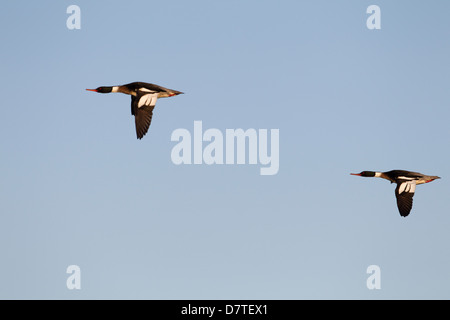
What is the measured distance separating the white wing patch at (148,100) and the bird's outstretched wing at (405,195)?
6.63 m

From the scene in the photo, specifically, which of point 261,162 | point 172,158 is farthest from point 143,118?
point 261,162

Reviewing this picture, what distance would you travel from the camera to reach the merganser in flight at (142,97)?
70.1 feet

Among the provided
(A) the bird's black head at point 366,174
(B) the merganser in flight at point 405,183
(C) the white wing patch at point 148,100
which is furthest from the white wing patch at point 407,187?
A: (C) the white wing patch at point 148,100

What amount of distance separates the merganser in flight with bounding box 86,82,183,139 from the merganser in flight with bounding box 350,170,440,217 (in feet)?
20.3

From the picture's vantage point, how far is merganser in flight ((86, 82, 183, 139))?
21375 millimetres

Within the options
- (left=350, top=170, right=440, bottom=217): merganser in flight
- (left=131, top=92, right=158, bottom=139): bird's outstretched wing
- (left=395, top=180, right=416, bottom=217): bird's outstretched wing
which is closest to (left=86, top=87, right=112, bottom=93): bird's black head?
(left=131, top=92, right=158, bottom=139): bird's outstretched wing

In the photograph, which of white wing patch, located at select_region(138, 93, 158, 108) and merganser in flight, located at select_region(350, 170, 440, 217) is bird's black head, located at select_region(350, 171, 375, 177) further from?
white wing patch, located at select_region(138, 93, 158, 108)

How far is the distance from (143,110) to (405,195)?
7.13 meters

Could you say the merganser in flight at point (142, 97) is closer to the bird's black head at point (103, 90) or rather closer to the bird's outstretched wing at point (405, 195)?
the bird's black head at point (103, 90)

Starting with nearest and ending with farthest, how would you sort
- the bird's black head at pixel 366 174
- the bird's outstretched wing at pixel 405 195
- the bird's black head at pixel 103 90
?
the bird's outstretched wing at pixel 405 195 → the bird's black head at pixel 103 90 → the bird's black head at pixel 366 174

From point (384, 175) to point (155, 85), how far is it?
268 inches

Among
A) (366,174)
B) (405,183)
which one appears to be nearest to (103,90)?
(366,174)

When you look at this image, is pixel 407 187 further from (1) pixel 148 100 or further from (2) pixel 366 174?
(1) pixel 148 100
